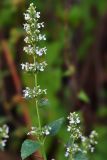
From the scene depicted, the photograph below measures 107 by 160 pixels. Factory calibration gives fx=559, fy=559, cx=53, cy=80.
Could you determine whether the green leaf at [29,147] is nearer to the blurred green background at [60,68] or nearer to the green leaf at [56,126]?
the green leaf at [56,126]

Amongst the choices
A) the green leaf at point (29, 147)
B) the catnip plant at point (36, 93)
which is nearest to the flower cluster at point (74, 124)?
the catnip plant at point (36, 93)

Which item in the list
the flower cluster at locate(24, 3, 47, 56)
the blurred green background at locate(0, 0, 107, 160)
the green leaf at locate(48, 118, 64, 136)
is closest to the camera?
the flower cluster at locate(24, 3, 47, 56)

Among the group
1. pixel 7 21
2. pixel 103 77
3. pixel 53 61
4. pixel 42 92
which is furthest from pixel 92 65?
pixel 42 92

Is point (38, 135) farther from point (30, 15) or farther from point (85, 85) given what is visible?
point (85, 85)

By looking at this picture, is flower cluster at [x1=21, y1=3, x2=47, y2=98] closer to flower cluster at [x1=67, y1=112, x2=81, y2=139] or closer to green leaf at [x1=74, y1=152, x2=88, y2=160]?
flower cluster at [x1=67, y1=112, x2=81, y2=139]

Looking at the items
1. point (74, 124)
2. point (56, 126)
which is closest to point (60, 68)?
point (56, 126)

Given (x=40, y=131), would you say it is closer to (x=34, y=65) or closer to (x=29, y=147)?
(x=29, y=147)

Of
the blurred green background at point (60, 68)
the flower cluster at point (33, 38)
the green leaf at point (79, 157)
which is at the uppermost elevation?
the blurred green background at point (60, 68)

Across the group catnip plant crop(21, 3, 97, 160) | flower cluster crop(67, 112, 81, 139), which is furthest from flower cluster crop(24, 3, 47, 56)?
flower cluster crop(67, 112, 81, 139)
